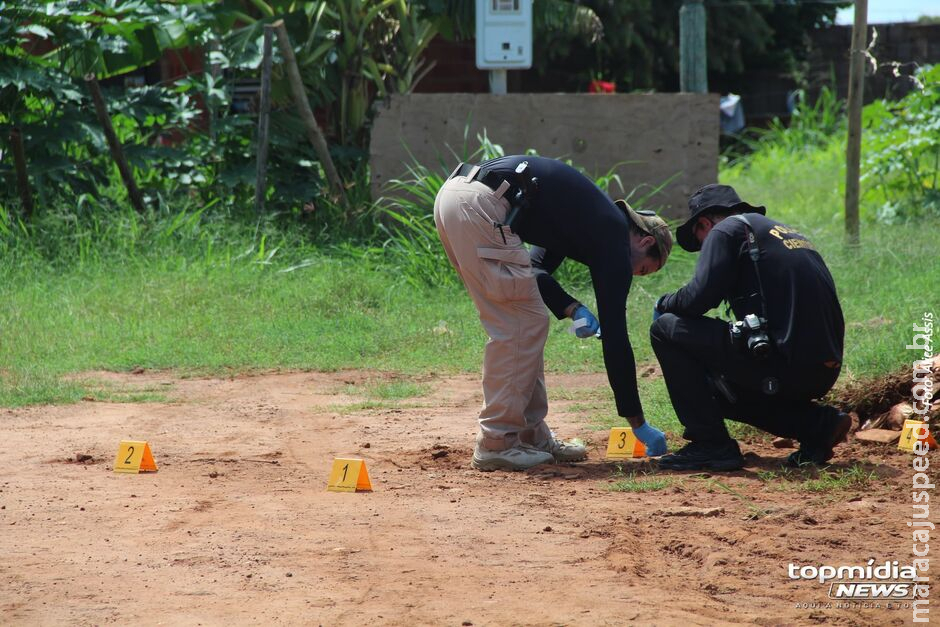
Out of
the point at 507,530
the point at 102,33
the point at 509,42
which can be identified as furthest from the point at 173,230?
the point at 507,530

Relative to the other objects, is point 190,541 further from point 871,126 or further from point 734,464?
point 871,126

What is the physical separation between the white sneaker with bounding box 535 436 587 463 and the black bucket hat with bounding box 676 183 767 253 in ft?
3.39

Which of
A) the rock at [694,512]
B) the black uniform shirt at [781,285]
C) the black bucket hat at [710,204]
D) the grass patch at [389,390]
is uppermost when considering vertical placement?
the black bucket hat at [710,204]

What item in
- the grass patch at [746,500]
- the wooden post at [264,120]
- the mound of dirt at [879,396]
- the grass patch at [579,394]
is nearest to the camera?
the grass patch at [746,500]

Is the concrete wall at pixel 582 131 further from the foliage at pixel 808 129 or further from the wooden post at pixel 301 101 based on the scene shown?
the foliage at pixel 808 129

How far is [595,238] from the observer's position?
4.81 metres

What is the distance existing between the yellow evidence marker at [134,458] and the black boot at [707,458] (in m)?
2.20

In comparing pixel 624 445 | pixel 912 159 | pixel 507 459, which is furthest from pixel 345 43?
pixel 507 459

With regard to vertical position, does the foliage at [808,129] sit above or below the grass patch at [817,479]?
above

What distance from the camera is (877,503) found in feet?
14.9

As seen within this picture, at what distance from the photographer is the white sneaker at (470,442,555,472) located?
5.22 meters

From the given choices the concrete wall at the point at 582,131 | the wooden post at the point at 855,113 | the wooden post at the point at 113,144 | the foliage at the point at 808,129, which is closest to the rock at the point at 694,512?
the wooden post at the point at 855,113

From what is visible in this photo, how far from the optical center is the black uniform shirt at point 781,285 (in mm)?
4844

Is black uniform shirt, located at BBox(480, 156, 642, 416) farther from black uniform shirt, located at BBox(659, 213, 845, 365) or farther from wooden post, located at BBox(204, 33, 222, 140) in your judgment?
wooden post, located at BBox(204, 33, 222, 140)
